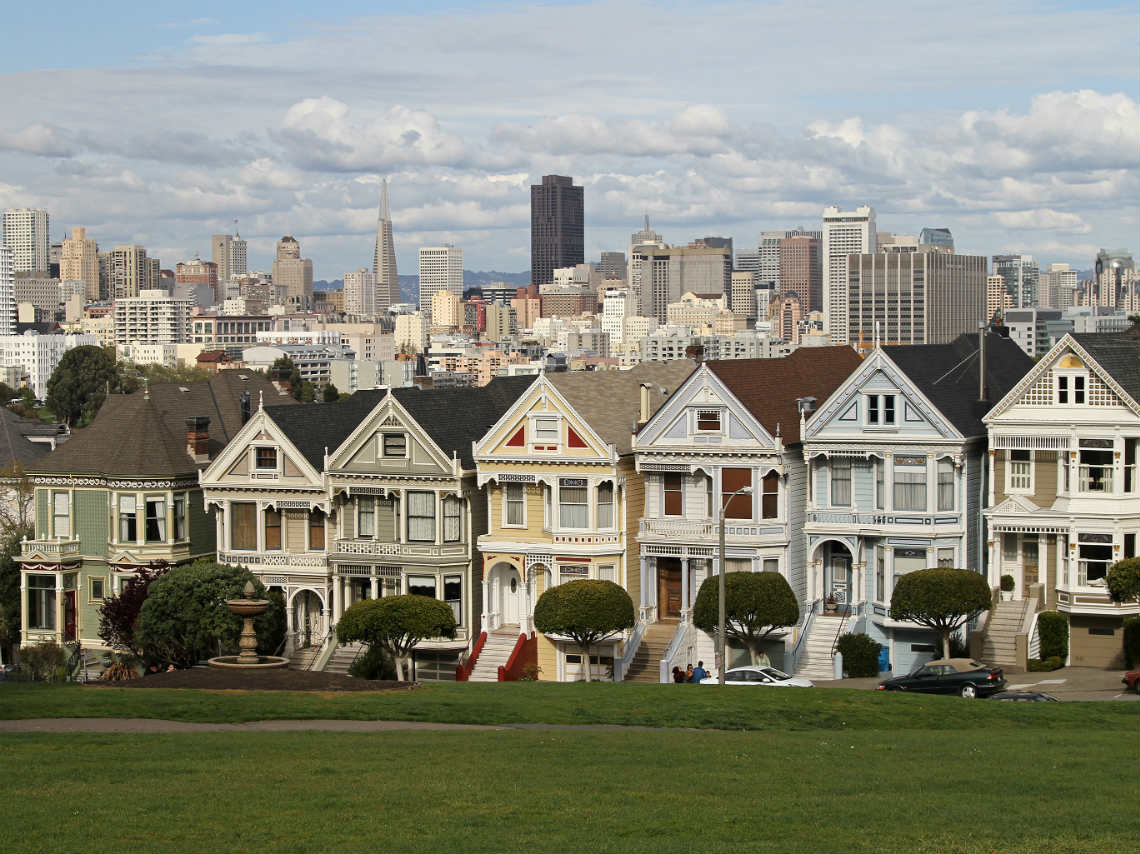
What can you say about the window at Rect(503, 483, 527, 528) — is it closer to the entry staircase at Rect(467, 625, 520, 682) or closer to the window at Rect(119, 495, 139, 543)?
the entry staircase at Rect(467, 625, 520, 682)

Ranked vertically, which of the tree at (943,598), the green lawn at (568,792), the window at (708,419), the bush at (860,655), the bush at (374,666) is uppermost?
the window at (708,419)

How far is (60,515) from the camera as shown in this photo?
198 ft

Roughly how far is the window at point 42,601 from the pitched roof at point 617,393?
60.0ft

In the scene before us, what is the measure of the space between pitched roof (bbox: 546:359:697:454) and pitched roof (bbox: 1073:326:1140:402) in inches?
483

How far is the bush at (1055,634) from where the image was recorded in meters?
47.7

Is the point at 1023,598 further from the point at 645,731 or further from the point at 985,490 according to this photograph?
the point at 645,731

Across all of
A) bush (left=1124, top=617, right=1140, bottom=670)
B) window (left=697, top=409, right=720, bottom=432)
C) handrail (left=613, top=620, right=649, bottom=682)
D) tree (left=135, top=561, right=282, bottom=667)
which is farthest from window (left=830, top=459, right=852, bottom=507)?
tree (left=135, top=561, right=282, bottom=667)

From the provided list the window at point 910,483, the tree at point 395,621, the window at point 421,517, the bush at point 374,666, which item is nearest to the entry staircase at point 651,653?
the tree at point 395,621

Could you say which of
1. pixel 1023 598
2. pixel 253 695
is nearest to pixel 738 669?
pixel 1023 598

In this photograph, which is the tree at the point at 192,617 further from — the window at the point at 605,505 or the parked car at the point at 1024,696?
the parked car at the point at 1024,696

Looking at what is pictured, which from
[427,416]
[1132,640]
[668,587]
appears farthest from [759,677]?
[427,416]

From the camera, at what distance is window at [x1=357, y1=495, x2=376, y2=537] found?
55.0m

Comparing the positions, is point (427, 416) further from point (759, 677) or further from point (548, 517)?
point (759, 677)

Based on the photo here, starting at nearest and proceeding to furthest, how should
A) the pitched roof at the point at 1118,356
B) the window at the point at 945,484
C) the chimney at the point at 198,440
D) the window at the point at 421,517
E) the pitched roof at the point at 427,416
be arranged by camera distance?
the pitched roof at the point at 1118,356 → the window at the point at 945,484 → the window at the point at 421,517 → the pitched roof at the point at 427,416 → the chimney at the point at 198,440
